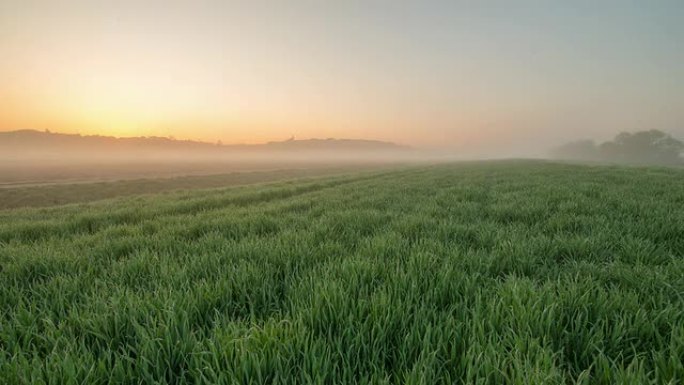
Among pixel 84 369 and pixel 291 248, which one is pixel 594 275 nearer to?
pixel 291 248

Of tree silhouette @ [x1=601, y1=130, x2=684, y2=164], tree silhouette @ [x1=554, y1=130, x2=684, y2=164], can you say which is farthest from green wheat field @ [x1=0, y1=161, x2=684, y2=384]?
tree silhouette @ [x1=601, y1=130, x2=684, y2=164]

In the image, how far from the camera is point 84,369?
160 centimetres

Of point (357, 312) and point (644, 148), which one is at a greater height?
point (644, 148)

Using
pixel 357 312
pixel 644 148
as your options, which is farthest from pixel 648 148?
pixel 357 312

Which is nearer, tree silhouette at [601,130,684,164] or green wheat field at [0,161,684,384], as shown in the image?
green wheat field at [0,161,684,384]

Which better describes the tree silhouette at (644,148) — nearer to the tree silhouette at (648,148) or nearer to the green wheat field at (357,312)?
the tree silhouette at (648,148)

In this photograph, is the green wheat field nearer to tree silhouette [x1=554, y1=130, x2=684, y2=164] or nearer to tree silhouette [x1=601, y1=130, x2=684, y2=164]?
tree silhouette [x1=554, y1=130, x2=684, y2=164]

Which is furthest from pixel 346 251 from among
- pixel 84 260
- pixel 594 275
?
pixel 84 260

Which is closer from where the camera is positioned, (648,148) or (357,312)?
(357,312)

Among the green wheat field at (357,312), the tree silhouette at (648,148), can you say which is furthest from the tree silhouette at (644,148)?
the green wheat field at (357,312)

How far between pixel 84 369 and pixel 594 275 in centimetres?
386

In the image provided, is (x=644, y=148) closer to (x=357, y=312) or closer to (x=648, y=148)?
(x=648, y=148)

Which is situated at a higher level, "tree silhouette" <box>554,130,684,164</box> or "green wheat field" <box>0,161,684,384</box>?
"tree silhouette" <box>554,130,684,164</box>

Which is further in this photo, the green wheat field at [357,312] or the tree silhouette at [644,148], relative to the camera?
the tree silhouette at [644,148]
